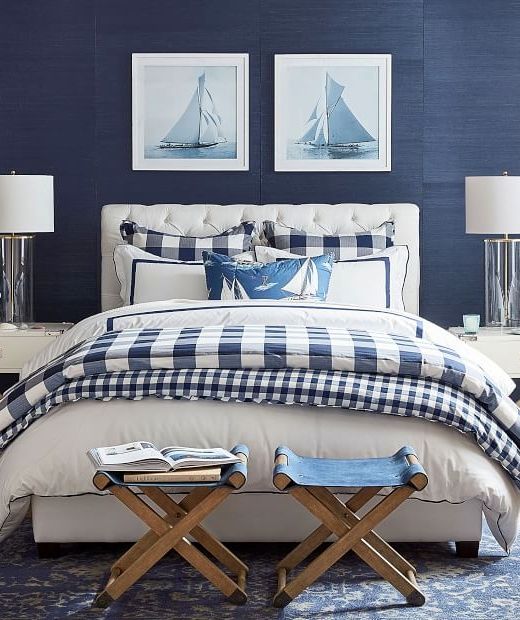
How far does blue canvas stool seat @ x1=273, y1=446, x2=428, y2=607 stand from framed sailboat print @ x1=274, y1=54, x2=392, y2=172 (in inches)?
110

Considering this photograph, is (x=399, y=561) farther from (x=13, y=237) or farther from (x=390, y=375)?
(x=13, y=237)

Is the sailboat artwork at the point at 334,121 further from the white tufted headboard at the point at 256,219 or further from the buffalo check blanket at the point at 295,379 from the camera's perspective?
the buffalo check blanket at the point at 295,379

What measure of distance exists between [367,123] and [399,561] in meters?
3.10

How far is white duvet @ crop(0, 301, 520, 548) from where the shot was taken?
126 inches

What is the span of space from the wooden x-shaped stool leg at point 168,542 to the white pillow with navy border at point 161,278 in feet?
6.45

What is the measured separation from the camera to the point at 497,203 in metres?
5.14

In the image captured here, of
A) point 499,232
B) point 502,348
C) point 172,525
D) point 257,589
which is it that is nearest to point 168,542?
point 172,525

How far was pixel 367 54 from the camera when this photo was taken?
18.4ft

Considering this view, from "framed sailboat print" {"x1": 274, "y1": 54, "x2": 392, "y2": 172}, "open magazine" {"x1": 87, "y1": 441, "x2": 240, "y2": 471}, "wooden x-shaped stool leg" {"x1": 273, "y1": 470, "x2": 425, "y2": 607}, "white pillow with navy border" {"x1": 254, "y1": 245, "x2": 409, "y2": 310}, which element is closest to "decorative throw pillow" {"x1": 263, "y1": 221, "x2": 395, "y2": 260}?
"white pillow with navy border" {"x1": 254, "y1": 245, "x2": 409, "y2": 310}

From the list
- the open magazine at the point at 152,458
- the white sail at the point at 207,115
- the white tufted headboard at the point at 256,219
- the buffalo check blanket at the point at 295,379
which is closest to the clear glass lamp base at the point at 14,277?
the white tufted headboard at the point at 256,219

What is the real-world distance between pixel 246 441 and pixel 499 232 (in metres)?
2.45

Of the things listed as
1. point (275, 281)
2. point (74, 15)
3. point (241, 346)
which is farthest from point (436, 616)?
point (74, 15)

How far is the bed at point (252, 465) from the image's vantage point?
10.5 ft

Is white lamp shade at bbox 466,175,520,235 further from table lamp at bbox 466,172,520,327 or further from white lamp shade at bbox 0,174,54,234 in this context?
white lamp shade at bbox 0,174,54,234
